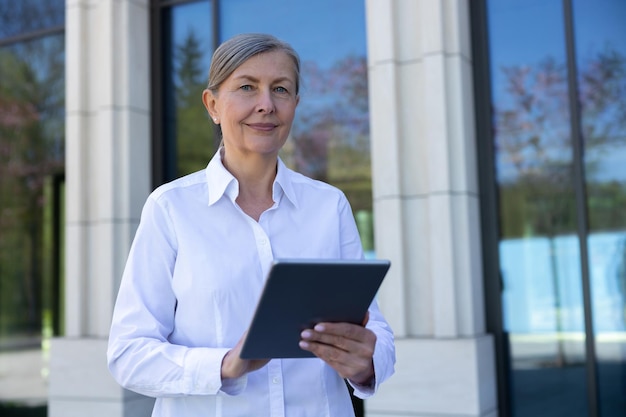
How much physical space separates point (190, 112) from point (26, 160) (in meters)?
2.09

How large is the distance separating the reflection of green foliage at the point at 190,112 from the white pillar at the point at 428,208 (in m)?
1.97

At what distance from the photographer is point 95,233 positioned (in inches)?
242

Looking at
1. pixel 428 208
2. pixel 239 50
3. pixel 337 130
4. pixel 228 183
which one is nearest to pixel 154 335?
pixel 228 183

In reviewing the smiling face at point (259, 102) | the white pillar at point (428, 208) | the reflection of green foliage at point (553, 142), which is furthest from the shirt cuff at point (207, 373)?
the reflection of green foliage at point (553, 142)

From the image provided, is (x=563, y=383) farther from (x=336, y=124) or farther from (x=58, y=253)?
(x=58, y=253)

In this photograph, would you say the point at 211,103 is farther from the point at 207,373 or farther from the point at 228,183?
the point at 207,373

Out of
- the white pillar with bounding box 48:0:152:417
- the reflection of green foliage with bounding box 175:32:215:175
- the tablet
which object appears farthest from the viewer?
the reflection of green foliage with bounding box 175:32:215:175

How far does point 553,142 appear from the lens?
5328 mm

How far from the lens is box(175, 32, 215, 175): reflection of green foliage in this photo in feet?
21.8

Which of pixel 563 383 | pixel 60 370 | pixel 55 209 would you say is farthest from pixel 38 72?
pixel 563 383

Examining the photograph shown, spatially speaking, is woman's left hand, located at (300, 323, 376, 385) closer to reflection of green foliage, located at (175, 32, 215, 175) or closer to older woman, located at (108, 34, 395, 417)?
older woman, located at (108, 34, 395, 417)

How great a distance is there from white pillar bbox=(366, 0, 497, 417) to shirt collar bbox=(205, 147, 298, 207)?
320cm

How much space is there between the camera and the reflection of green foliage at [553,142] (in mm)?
5188

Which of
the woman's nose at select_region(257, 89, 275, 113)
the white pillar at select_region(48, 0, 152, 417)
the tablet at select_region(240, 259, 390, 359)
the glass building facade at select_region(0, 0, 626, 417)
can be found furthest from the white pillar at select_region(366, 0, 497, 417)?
the tablet at select_region(240, 259, 390, 359)
